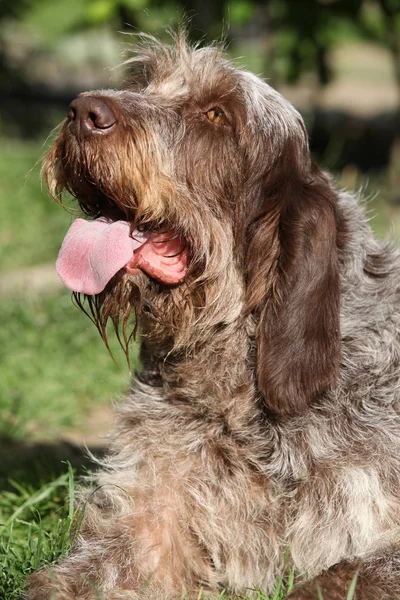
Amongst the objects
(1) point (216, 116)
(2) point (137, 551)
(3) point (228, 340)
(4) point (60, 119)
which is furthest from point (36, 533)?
(4) point (60, 119)

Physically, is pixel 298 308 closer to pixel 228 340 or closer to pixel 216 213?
pixel 228 340

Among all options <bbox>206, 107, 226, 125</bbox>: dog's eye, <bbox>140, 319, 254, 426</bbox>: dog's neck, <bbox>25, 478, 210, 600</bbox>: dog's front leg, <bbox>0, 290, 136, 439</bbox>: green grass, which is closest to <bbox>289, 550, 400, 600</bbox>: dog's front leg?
<bbox>25, 478, 210, 600</bbox>: dog's front leg

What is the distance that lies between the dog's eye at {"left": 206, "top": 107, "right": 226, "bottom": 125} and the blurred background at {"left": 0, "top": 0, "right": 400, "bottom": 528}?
0.73 m

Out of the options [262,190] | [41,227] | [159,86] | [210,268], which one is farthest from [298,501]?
[41,227]

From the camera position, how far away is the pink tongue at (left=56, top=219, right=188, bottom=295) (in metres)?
3.36

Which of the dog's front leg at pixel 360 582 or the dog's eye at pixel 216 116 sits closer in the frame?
the dog's front leg at pixel 360 582

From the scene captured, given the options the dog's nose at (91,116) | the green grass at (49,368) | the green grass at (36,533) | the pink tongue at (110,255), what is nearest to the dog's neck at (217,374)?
the pink tongue at (110,255)

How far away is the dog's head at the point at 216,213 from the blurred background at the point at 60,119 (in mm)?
491

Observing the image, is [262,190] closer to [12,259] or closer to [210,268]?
[210,268]

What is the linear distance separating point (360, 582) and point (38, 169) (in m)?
7.74

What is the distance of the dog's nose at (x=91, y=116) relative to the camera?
3221 millimetres

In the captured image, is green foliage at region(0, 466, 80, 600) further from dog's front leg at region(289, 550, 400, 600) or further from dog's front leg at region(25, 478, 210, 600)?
dog's front leg at region(289, 550, 400, 600)

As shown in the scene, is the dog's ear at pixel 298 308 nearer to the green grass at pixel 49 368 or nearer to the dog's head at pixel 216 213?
the dog's head at pixel 216 213

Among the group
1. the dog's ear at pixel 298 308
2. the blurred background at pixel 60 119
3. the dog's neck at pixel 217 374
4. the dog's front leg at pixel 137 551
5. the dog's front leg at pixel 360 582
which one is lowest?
the blurred background at pixel 60 119
